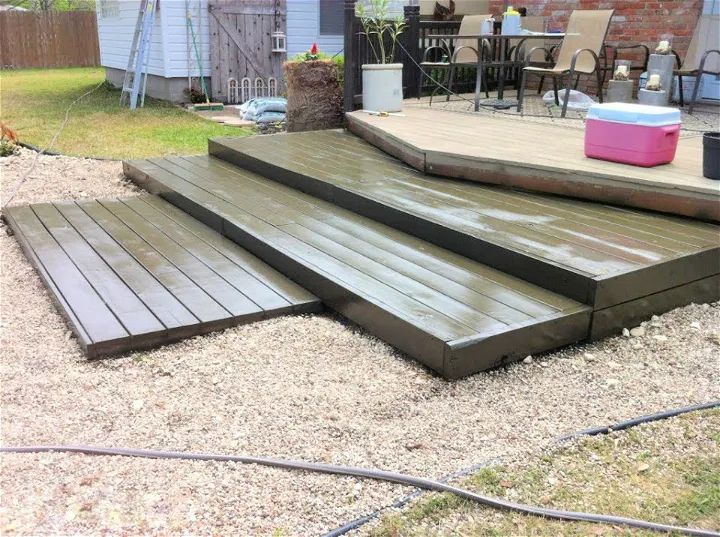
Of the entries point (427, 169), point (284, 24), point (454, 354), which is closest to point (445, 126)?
point (427, 169)

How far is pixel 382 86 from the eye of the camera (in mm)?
5801

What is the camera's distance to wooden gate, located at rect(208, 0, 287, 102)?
32.8ft

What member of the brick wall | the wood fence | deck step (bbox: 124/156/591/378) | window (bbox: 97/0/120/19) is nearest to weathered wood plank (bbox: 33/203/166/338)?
deck step (bbox: 124/156/591/378)

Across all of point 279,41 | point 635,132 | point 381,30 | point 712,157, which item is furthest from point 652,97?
point 279,41

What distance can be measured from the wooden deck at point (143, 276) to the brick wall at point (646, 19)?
450 centimetres

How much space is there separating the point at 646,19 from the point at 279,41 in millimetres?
5816

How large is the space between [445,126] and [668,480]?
3674 millimetres

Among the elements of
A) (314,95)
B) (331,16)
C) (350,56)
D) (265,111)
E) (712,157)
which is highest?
(331,16)

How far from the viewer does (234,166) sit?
5250mm

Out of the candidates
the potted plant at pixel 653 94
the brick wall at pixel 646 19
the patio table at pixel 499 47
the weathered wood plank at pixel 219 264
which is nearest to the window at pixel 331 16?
the patio table at pixel 499 47

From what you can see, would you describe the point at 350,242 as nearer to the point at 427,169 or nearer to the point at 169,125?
the point at 427,169

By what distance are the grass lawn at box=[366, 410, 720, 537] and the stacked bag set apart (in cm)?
702

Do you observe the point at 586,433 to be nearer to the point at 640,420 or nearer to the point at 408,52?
the point at 640,420

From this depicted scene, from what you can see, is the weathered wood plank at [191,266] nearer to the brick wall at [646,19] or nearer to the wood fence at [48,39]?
the brick wall at [646,19]
